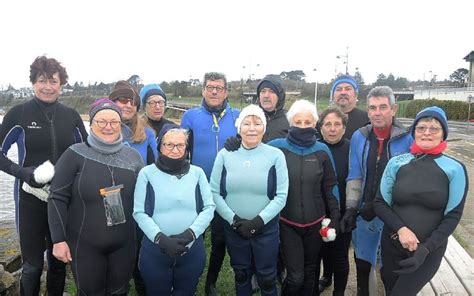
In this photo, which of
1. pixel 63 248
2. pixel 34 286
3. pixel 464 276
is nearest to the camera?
pixel 63 248

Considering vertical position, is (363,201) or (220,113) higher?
(220,113)

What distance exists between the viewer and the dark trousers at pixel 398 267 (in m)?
2.79

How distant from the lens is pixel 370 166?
3.34m

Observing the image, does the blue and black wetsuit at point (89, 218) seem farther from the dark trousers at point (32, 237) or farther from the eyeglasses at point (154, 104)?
the eyeglasses at point (154, 104)

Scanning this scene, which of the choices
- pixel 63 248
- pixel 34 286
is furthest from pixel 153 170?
pixel 34 286

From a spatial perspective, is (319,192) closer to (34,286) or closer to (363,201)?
(363,201)

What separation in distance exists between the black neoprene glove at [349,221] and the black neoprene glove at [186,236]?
134 centimetres

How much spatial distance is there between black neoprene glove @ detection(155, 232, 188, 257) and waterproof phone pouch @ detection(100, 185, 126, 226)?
351mm

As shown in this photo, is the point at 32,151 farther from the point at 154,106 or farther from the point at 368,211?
the point at 368,211


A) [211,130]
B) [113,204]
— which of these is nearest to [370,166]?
[211,130]

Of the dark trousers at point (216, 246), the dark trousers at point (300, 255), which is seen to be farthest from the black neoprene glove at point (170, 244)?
the dark trousers at point (300, 255)

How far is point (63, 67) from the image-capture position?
11.3 ft

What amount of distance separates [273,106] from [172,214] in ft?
5.65

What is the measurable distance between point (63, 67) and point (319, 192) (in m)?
2.57
